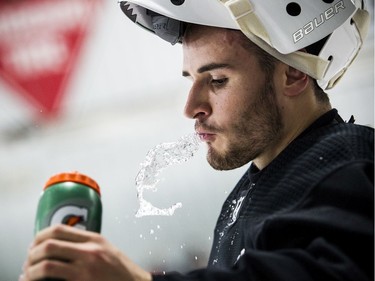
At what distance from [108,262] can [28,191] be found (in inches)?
64.3

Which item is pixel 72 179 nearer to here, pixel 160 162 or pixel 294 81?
pixel 294 81

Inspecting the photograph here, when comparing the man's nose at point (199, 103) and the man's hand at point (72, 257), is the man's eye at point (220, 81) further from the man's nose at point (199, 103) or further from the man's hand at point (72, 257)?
the man's hand at point (72, 257)

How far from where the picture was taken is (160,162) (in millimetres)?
1512

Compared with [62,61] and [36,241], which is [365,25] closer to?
[36,241]

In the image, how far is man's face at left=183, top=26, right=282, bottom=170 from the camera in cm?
102

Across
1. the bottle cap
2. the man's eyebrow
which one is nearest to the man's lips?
the man's eyebrow

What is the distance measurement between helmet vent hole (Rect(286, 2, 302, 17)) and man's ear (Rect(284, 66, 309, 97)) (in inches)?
3.6

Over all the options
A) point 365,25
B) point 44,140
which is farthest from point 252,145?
point 44,140

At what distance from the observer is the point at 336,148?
80 centimetres

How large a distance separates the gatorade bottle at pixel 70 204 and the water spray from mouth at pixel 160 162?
0.68 metres

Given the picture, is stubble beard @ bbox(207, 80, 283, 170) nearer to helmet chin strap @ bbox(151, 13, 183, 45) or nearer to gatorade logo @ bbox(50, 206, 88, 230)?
helmet chin strap @ bbox(151, 13, 183, 45)

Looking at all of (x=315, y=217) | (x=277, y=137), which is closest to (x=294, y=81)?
(x=277, y=137)

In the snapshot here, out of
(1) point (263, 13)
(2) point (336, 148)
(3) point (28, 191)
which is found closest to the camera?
(2) point (336, 148)

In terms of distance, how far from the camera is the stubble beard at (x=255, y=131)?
3.37 feet
